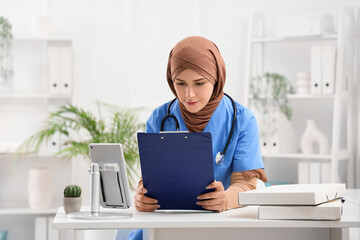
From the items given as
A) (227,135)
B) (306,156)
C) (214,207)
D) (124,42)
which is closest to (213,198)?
(214,207)

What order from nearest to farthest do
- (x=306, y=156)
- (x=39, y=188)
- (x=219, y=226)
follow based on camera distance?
(x=219, y=226) → (x=39, y=188) → (x=306, y=156)

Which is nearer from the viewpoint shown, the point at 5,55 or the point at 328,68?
the point at 328,68

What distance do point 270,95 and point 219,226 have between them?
2.32 metres

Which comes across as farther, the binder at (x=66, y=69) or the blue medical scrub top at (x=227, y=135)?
the binder at (x=66, y=69)

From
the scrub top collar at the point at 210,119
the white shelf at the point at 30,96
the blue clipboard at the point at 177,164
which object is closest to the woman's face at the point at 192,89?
the scrub top collar at the point at 210,119

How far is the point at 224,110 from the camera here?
2.05m

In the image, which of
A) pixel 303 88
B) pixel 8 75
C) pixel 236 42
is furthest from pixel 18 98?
pixel 303 88

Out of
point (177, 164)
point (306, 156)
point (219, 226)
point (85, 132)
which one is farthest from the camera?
point (85, 132)

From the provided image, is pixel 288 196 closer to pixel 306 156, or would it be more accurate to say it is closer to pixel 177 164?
pixel 177 164

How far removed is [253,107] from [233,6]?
0.76 m

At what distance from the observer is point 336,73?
361 cm

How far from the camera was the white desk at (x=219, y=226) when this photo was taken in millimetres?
1535

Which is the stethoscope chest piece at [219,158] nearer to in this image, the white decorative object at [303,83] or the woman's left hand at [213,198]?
the woman's left hand at [213,198]

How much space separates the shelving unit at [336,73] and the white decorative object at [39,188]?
1377 mm
